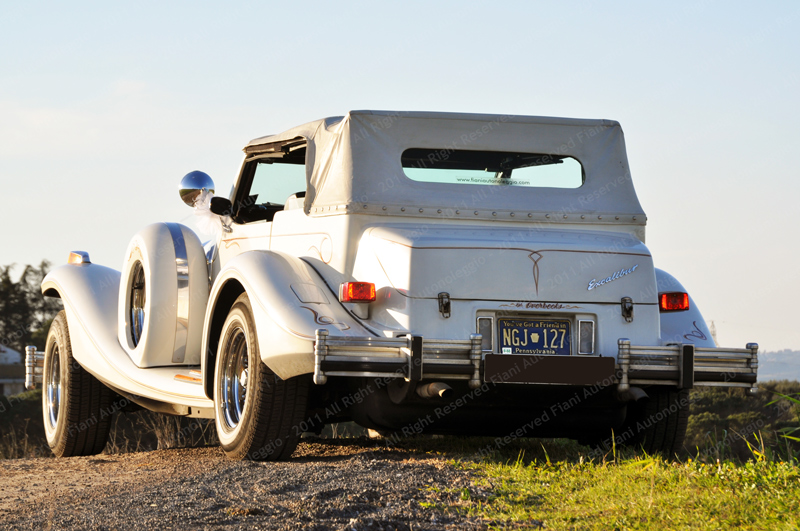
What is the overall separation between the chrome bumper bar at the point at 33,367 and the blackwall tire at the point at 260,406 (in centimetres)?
347

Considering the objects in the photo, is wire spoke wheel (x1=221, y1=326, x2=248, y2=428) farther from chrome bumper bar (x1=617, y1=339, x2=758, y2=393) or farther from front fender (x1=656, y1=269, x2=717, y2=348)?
front fender (x1=656, y1=269, x2=717, y2=348)

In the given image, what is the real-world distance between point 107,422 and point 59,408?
18.2 inches

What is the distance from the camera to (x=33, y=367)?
849cm

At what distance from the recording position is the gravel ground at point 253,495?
12.4 feet

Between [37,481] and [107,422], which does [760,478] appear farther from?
[107,422]

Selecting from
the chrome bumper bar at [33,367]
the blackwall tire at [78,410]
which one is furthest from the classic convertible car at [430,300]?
the chrome bumper bar at [33,367]

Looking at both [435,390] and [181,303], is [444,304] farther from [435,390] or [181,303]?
[181,303]

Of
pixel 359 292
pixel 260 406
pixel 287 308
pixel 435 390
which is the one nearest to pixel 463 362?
pixel 435 390

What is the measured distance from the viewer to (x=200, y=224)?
7340 millimetres

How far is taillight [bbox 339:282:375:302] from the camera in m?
5.25

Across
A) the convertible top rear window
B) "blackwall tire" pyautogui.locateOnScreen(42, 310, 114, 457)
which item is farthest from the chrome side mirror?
the convertible top rear window

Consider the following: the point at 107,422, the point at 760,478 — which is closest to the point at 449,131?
the point at 760,478

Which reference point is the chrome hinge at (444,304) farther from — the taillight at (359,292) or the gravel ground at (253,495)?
the gravel ground at (253,495)

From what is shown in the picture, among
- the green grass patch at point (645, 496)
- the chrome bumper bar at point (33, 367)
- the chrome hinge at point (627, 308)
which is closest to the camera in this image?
the green grass patch at point (645, 496)
